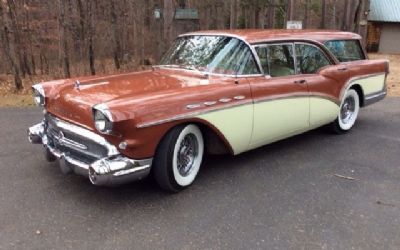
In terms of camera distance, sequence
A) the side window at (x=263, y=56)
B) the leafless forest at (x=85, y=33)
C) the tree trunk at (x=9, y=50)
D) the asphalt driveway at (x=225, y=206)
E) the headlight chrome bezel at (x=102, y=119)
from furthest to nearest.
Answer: the leafless forest at (x=85, y=33)
the tree trunk at (x=9, y=50)
the side window at (x=263, y=56)
the headlight chrome bezel at (x=102, y=119)
the asphalt driveway at (x=225, y=206)

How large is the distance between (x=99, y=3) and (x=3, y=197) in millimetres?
11210

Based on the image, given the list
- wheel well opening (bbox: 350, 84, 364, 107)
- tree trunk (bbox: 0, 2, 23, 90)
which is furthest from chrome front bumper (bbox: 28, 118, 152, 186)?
tree trunk (bbox: 0, 2, 23, 90)

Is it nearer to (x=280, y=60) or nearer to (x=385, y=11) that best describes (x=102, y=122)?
(x=280, y=60)

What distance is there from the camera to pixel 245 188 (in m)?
4.18

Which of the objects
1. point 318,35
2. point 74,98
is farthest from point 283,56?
point 74,98

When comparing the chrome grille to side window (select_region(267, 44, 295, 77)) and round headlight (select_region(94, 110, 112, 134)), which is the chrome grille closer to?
round headlight (select_region(94, 110, 112, 134))

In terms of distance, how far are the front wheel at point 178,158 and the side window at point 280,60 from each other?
1396 millimetres

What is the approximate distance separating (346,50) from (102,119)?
14.3ft

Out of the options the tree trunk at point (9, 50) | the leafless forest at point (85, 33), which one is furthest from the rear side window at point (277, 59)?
the tree trunk at point (9, 50)

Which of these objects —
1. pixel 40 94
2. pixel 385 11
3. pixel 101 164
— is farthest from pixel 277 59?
pixel 385 11

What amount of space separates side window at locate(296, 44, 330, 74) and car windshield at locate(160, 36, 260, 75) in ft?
3.05

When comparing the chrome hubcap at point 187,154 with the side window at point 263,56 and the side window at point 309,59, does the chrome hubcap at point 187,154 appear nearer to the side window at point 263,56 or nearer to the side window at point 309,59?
the side window at point 263,56

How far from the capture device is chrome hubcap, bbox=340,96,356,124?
20.9 feet

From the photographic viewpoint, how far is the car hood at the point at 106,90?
12.1 feet
